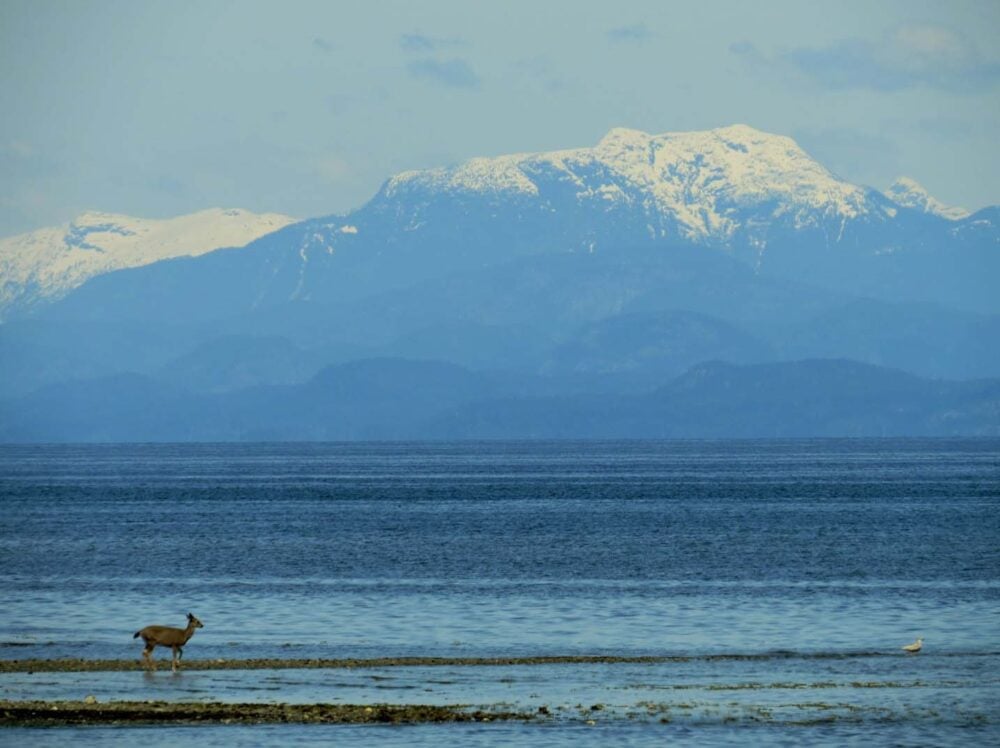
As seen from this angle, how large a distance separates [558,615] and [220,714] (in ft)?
75.0

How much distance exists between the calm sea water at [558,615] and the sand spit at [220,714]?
956 mm

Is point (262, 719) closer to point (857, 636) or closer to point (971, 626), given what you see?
point (857, 636)

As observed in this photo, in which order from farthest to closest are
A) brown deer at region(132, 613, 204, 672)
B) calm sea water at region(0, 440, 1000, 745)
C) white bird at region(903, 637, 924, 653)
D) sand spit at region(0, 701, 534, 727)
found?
1. white bird at region(903, 637, 924, 653)
2. brown deer at region(132, 613, 204, 672)
3. calm sea water at region(0, 440, 1000, 745)
4. sand spit at region(0, 701, 534, 727)

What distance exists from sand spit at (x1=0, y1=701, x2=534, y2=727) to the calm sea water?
0.96 m

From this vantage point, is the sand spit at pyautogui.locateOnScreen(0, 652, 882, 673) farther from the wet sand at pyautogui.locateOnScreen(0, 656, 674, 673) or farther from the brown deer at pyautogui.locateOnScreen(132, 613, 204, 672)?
the brown deer at pyautogui.locateOnScreen(132, 613, 204, 672)

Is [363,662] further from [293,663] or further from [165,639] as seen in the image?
[165,639]

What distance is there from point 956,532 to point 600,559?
30.6m

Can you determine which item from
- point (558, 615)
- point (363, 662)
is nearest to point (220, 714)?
point (363, 662)

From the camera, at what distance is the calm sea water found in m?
40.1

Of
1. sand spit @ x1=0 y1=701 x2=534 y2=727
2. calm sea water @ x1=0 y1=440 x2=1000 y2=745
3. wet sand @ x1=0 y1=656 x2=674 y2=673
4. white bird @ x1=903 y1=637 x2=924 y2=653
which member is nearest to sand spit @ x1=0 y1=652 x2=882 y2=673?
wet sand @ x1=0 y1=656 x2=674 y2=673

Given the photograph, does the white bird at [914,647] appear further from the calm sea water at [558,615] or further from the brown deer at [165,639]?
the brown deer at [165,639]

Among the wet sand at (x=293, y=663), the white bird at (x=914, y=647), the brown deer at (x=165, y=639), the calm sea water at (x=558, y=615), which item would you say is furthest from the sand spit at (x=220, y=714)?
the white bird at (x=914, y=647)

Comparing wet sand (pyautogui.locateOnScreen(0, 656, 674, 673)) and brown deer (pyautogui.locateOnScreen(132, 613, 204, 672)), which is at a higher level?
brown deer (pyautogui.locateOnScreen(132, 613, 204, 672))

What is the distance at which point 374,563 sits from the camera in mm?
86062
